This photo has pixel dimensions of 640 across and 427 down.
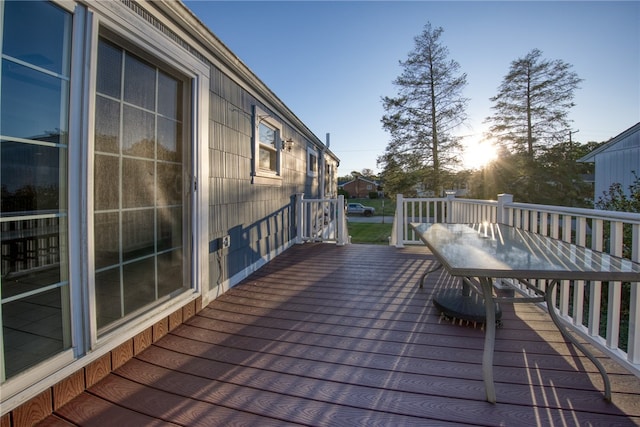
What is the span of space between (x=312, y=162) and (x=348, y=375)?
694 centimetres

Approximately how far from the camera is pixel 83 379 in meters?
1.57

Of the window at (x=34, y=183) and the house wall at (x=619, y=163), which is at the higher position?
the house wall at (x=619, y=163)

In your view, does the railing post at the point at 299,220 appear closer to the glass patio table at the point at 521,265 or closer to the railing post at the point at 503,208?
the railing post at the point at 503,208

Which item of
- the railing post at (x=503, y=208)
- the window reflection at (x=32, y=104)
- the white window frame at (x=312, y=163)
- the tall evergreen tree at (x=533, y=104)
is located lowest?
the railing post at (x=503, y=208)

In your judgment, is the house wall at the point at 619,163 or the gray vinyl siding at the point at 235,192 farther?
the house wall at the point at 619,163

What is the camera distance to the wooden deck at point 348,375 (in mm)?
1381

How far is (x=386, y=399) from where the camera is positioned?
58.7 inches

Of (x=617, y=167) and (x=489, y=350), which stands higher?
(x=617, y=167)

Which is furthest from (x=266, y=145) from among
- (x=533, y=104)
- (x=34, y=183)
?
(x=533, y=104)

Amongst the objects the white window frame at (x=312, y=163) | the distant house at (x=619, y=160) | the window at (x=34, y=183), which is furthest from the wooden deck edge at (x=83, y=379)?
the distant house at (x=619, y=160)

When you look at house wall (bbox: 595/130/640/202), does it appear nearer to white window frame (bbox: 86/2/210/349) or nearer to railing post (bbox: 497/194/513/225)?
railing post (bbox: 497/194/513/225)

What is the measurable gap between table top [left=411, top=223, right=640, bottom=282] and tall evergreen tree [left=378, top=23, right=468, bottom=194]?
1288 cm

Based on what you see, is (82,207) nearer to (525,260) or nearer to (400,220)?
(525,260)

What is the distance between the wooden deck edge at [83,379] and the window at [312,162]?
570cm
